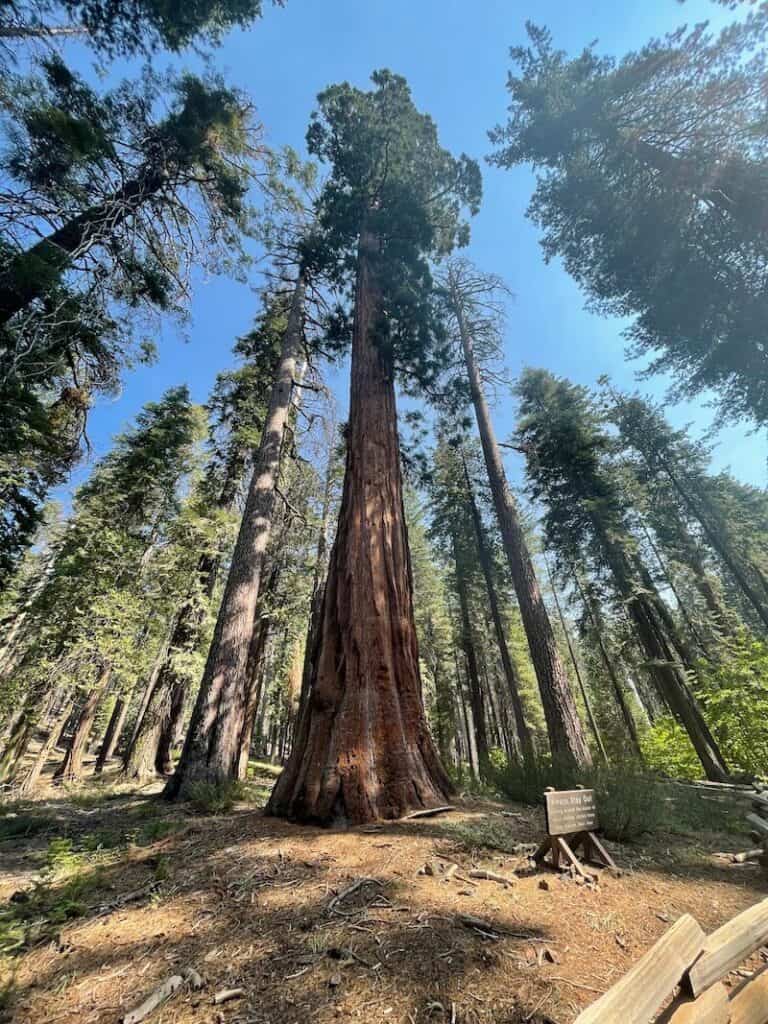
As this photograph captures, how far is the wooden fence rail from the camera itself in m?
1.34

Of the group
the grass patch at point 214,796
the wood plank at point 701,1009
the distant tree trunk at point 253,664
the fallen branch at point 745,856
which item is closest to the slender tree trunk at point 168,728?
the distant tree trunk at point 253,664

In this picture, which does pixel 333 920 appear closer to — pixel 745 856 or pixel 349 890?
pixel 349 890

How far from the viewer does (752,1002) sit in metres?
1.85

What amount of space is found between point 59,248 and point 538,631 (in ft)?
35.6

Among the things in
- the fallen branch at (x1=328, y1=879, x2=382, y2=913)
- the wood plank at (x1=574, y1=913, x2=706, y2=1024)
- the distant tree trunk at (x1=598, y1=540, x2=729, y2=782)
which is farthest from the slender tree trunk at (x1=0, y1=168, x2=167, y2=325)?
the distant tree trunk at (x1=598, y1=540, x2=729, y2=782)

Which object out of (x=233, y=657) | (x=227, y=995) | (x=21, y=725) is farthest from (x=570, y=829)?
(x=21, y=725)

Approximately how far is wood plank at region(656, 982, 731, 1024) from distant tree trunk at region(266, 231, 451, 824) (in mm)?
2586

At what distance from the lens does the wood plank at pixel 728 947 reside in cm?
168

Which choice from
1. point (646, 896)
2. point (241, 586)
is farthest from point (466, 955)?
point (241, 586)

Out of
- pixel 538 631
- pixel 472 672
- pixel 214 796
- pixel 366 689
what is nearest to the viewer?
pixel 366 689

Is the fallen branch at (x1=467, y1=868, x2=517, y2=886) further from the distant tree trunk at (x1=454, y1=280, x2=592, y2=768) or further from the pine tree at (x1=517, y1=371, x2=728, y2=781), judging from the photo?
the pine tree at (x1=517, y1=371, x2=728, y2=781)

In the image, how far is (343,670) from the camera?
14.7ft

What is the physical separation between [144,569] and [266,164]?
38.6 feet

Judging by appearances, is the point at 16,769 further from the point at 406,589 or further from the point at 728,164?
the point at 728,164
